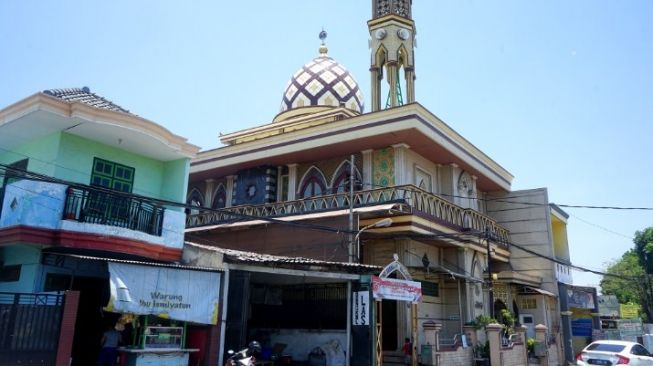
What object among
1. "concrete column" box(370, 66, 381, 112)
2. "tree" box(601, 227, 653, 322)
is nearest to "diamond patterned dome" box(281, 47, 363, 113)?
"concrete column" box(370, 66, 381, 112)

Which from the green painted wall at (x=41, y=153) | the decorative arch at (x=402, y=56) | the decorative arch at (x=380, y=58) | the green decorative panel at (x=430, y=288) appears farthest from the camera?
the decorative arch at (x=380, y=58)

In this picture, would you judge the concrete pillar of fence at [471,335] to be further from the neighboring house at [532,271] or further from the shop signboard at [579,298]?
the shop signboard at [579,298]

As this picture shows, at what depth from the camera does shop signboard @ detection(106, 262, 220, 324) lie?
1096cm

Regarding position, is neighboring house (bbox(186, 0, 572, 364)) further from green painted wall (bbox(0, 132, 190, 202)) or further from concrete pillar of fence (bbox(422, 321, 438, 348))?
green painted wall (bbox(0, 132, 190, 202))

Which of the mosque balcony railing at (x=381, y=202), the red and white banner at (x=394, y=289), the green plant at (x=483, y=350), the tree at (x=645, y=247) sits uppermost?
the tree at (x=645, y=247)

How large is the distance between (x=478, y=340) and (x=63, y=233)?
13924 mm

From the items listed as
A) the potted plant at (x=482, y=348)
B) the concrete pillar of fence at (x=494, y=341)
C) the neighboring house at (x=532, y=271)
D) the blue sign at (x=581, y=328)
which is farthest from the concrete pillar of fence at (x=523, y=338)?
the blue sign at (x=581, y=328)

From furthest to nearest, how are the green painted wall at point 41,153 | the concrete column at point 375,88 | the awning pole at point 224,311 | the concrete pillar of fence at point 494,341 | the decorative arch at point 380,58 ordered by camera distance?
the decorative arch at point 380,58, the concrete column at point 375,88, the concrete pillar of fence at point 494,341, the green painted wall at point 41,153, the awning pole at point 224,311

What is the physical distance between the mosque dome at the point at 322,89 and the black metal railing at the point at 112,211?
1518 centimetres

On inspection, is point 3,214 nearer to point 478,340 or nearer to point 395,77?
point 478,340

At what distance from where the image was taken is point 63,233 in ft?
41.3

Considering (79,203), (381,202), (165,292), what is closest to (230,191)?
(381,202)

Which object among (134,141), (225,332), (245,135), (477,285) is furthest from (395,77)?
(225,332)

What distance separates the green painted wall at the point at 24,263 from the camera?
13.4 meters
